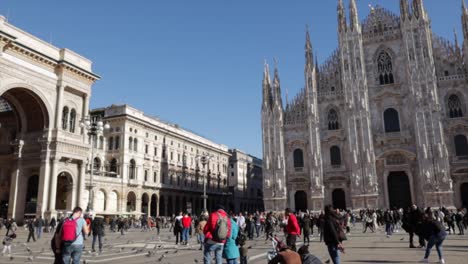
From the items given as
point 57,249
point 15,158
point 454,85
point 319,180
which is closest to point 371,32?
point 454,85

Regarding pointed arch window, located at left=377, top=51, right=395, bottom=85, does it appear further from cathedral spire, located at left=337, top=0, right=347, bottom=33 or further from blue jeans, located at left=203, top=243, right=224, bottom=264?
blue jeans, located at left=203, top=243, right=224, bottom=264

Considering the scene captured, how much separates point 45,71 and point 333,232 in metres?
30.7

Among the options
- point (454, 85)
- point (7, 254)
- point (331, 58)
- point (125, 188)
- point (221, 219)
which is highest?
point (331, 58)

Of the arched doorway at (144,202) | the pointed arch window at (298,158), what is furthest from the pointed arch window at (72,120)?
the pointed arch window at (298,158)

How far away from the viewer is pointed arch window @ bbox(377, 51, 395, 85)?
44531mm

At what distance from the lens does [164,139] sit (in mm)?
56188

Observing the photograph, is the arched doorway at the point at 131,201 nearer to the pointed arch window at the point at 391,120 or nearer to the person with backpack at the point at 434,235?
the pointed arch window at the point at 391,120

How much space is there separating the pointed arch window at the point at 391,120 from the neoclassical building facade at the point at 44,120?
30965 millimetres

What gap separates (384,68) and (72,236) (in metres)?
43.4

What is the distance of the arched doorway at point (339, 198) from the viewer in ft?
145

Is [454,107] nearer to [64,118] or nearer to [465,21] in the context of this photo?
[465,21]

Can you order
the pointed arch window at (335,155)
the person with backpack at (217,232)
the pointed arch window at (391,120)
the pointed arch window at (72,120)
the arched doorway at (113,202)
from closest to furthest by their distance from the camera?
the person with backpack at (217,232), the pointed arch window at (72,120), the pointed arch window at (391,120), the arched doorway at (113,202), the pointed arch window at (335,155)

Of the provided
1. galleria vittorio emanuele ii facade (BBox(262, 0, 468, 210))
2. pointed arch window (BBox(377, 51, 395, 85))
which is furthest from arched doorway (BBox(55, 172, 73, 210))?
pointed arch window (BBox(377, 51, 395, 85))

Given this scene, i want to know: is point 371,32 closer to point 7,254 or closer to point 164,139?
point 164,139
